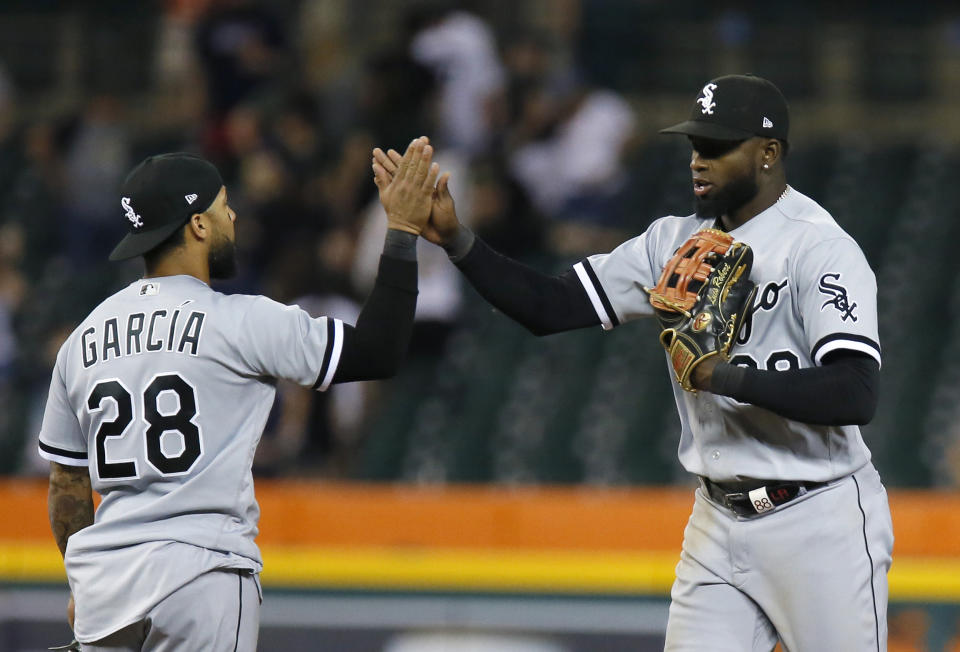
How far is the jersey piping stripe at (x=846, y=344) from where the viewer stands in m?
3.39

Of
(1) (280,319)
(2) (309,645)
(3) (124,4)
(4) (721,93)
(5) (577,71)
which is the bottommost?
(2) (309,645)

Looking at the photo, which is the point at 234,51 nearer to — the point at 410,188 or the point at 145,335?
the point at 410,188

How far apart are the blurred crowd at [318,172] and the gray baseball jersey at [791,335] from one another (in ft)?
12.9

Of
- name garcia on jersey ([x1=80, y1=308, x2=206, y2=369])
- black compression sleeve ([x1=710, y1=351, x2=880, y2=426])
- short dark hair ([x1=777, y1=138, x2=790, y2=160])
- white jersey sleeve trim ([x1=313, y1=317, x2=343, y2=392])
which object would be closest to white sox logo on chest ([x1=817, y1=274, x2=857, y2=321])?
black compression sleeve ([x1=710, y1=351, x2=880, y2=426])

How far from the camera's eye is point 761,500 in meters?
3.58

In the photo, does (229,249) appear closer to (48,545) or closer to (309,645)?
A: (309,645)

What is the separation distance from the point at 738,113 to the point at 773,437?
0.79 m

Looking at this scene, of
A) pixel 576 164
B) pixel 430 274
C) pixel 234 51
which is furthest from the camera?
pixel 234 51

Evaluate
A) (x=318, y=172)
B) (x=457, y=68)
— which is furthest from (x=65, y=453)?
(x=457, y=68)

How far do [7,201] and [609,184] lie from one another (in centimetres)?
427

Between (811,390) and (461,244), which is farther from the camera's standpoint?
(461,244)

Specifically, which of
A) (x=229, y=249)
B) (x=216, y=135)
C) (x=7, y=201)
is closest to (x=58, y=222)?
(x=7, y=201)

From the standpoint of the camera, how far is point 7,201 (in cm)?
1005

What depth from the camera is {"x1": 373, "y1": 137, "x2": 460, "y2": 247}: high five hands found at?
371cm
